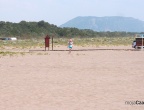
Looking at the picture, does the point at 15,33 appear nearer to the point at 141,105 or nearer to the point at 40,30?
the point at 40,30

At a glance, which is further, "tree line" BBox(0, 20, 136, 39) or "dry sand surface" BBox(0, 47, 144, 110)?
"tree line" BBox(0, 20, 136, 39)

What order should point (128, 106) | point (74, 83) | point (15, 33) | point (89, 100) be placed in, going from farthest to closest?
point (15, 33)
point (74, 83)
point (89, 100)
point (128, 106)

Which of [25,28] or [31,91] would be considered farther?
[25,28]

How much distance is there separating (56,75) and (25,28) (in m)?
116

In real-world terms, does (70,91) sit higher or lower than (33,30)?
lower

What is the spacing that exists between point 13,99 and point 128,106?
289 centimetres

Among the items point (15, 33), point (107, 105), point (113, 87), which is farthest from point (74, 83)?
point (15, 33)

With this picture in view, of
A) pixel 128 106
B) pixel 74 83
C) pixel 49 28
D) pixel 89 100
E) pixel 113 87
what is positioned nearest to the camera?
pixel 128 106

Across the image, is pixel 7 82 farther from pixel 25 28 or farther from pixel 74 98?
pixel 25 28

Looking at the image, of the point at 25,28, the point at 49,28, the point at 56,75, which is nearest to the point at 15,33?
the point at 25,28

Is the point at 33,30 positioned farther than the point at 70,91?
Yes

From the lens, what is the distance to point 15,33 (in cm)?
12550

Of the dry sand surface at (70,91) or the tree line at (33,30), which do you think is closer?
the dry sand surface at (70,91)

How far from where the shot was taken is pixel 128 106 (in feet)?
30.0
